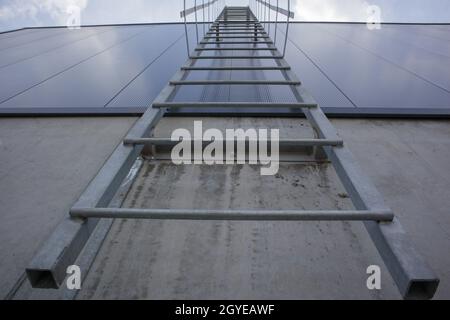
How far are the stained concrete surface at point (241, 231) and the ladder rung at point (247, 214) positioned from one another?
1.83 ft

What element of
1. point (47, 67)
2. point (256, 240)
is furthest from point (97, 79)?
point (256, 240)

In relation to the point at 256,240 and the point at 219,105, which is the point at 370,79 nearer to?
the point at 219,105

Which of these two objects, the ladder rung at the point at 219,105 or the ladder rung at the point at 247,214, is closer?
the ladder rung at the point at 247,214

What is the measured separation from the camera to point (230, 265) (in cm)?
162

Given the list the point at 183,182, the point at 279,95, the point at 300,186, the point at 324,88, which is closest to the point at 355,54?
the point at 324,88

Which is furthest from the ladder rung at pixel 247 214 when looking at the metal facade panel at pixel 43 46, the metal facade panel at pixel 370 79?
the metal facade panel at pixel 43 46

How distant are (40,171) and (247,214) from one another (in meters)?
1.96

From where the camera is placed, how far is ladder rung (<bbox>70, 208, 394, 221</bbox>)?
44.8 inches

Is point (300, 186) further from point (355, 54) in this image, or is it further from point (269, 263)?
point (355, 54)

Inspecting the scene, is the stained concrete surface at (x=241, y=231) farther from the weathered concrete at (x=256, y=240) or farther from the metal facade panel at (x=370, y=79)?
the metal facade panel at (x=370, y=79)

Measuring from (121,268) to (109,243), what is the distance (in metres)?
0.21

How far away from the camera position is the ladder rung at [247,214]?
1139 mm

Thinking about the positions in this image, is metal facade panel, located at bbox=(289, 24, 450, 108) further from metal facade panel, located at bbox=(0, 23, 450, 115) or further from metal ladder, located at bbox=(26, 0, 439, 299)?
metal ladder, located at bbox=(26, 0, 439, 299)

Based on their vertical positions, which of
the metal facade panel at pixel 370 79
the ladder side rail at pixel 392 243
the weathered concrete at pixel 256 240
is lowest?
the weathered concrete at pixel 256 240
